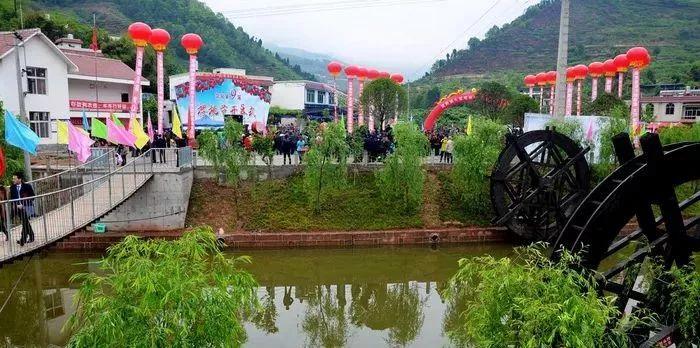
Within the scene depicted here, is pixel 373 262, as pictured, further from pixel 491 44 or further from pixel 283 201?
pixel 491 44

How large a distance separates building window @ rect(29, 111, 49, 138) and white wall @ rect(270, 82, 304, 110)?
24.9 m

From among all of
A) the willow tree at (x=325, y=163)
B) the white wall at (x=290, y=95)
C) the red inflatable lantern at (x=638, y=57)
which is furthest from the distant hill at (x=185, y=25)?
the red inflatable lantern at (x=638, y=57)

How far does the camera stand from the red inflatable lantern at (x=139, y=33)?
64.3 ft

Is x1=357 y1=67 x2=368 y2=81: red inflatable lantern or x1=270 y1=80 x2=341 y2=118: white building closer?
x1=357 y1=67 x2=368 y2=81: red inflatable lantern

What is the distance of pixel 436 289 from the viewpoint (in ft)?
45.3

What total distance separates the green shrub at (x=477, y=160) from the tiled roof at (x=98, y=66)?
74.9 ft

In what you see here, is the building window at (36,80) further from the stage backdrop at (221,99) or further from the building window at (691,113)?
the building window at (691,113)

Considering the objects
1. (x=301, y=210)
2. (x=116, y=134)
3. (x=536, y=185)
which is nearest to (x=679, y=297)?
(x=536, y=185)

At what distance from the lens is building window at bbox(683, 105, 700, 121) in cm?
3928

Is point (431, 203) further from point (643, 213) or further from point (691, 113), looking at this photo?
point (691, 113)

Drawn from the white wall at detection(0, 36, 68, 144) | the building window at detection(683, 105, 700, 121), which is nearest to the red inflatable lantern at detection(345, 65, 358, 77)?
the white wall at detection(0, 36, 68, 144)

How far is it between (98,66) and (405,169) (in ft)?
76.8

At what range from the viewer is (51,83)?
84.6 feet

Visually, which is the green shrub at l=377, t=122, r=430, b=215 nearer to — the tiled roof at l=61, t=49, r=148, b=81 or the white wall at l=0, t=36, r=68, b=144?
the white wall at l=0, t=36, r=68, b=144
